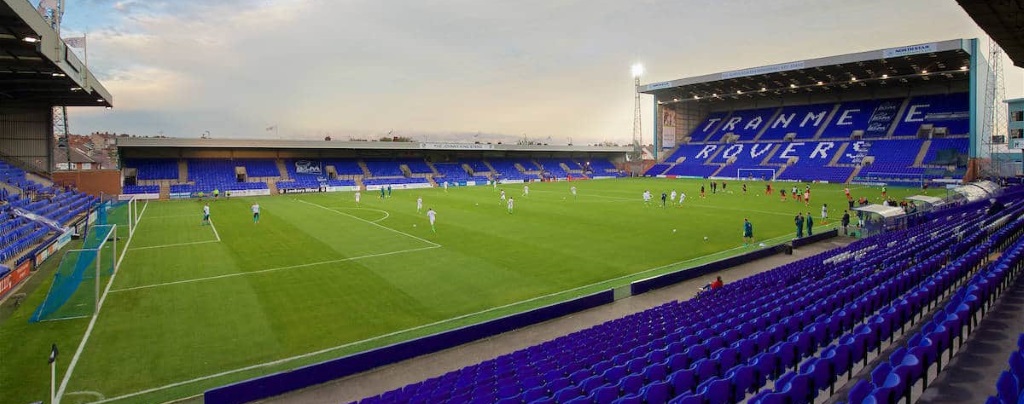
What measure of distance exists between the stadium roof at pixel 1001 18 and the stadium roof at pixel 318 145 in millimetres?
61492

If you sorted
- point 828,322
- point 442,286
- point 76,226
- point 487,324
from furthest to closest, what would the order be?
point 76,226
point 442,286
point 487,324
point 828,322

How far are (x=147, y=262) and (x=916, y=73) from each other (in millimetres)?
81569

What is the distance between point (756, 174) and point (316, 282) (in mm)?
67186

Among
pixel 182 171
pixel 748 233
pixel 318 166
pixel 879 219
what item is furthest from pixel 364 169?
pixel 879 219

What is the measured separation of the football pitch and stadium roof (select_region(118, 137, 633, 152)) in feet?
79.4

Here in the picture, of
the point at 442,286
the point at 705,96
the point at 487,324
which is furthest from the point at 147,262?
the point at 705,96

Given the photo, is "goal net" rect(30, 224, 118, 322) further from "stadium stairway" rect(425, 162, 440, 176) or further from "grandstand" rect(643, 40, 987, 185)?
"grandstand" rect(643, 40, 987, 185)

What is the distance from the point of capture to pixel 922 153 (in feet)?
201

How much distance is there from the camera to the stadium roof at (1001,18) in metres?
19.1

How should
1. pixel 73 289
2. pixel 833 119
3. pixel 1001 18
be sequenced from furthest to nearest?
pixel 833 119 → pixel 1001 18 → pixel 73 289

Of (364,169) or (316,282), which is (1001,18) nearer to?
(316,282)

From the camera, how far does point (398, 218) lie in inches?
1367

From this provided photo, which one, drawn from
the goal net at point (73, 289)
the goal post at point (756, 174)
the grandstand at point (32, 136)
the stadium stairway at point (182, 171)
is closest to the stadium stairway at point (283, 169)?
the stadium stairway at point (182, 171)

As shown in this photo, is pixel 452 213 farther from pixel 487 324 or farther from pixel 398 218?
pixel 487 324
